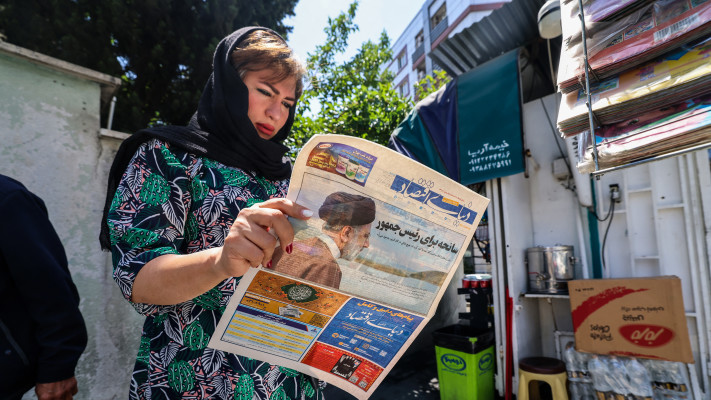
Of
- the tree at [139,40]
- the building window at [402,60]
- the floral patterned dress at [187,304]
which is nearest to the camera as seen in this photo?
the floral patterned dress at [187,304]

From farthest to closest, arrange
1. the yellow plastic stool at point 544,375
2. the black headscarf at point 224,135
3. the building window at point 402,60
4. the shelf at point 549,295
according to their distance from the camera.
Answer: the building window at point 402,60 → the shelf at point 549,295 → the yellow plastic stool at point 544,375 → the black headscarf at point 224,135

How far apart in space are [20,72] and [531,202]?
452cm

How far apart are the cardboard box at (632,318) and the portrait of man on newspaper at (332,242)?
9.16 ft

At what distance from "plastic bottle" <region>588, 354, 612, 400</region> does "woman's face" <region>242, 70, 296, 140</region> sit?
9.93ft

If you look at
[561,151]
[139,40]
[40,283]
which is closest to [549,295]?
[561,151]

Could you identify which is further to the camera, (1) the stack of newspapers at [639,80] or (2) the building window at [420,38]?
(2) the building window at [420,38]

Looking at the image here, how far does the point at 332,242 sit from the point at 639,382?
3.00 m

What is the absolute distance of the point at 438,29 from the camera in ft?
56.9

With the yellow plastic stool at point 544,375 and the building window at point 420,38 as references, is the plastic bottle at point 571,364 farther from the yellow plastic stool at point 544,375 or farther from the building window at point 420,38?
the building window at point 420,38

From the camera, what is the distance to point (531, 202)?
372 centimetres

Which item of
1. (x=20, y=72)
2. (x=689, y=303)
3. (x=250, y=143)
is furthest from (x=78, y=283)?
(x=689, y=303)

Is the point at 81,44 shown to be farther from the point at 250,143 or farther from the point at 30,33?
the point at 250,143

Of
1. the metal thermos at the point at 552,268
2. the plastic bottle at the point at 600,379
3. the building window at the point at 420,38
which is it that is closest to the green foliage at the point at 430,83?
the metal thermos at the point at 552,268

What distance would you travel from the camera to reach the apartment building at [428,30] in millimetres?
15008
